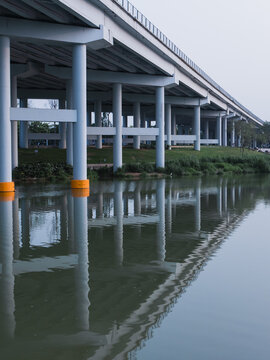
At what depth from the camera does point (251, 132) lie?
301ft

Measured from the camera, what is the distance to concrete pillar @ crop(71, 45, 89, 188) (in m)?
29.8

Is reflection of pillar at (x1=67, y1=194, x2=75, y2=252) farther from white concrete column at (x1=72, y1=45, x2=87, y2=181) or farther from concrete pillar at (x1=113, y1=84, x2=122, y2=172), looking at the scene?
concrete pillar at (x1=113, y1=84, x2=122, y2=172)

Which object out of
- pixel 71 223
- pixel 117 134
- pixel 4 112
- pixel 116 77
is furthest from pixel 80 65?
pixel 71 223

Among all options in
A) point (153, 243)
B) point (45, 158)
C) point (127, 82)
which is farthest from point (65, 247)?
point (45, 158)

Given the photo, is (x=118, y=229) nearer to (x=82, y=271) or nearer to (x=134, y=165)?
(x=82, y=271)

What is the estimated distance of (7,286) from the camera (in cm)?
831

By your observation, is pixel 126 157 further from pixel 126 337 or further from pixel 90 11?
pixel 126 337

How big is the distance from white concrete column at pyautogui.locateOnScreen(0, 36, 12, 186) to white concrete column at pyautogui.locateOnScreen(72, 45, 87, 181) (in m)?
4.36

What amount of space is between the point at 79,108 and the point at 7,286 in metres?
22.4

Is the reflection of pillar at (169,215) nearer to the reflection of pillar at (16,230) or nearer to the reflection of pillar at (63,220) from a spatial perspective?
the reflection of pillar at (63,220)

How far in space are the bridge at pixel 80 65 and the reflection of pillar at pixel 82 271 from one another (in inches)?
490

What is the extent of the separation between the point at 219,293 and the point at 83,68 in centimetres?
2452

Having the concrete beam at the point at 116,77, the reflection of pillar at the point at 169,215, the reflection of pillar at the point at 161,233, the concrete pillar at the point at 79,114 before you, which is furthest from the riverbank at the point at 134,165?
the reflection of pillar at the point at 161,233

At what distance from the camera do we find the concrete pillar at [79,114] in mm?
29828
